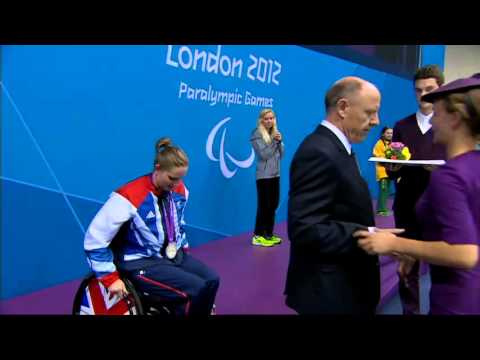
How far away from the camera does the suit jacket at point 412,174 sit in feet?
7.51

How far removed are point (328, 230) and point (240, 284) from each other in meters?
2.16

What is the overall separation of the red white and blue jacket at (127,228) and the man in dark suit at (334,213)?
84cm

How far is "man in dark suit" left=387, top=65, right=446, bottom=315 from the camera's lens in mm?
2221

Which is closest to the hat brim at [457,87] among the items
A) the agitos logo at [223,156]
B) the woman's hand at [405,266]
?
the woman's hand at [405,266]

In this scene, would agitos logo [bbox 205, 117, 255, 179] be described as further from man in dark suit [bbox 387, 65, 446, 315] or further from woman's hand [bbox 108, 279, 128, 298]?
woman's hand [bbox 108, 279, 128, 298]

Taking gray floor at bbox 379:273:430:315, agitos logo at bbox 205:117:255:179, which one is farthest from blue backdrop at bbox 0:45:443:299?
gray floor at bbox 379:273:430:315

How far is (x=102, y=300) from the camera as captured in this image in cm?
198

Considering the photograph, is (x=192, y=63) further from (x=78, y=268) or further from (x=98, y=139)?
(x=78, y=268)

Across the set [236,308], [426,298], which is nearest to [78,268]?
[236,308]

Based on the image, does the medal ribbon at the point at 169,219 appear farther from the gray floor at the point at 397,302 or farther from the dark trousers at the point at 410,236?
the gray floor at the point at 397,302

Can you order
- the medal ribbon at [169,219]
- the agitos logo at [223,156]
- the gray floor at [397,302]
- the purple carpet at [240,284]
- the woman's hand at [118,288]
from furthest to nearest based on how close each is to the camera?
the agitos logo at [223,156] < the gray floor at [397,302] < the purple carpet at [240,284] < the medal ribbon at [169,219] < the woman's hand at [118,288]

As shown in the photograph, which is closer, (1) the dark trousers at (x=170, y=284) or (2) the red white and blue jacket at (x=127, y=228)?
(2) the red white and blue jacket at (x=127, y=228)

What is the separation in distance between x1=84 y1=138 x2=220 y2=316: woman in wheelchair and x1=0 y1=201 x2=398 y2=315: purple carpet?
0.86m

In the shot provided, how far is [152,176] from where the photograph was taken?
2.21m
